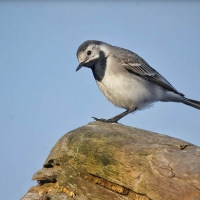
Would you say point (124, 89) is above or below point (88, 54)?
below

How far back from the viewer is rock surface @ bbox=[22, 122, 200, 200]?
6.53m

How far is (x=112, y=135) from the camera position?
7863 mm

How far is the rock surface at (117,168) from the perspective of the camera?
6527 millimetres

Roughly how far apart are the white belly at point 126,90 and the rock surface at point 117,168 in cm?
333

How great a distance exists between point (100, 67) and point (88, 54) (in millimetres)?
640

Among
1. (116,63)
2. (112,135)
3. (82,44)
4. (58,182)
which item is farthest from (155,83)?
(58,182)

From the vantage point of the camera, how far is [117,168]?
23.2 feet

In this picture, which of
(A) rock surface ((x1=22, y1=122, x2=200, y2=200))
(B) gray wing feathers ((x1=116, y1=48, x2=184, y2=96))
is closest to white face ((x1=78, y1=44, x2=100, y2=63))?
(B) gray wing feathers ((x1=116, y1=48, x2=184, y2=96))

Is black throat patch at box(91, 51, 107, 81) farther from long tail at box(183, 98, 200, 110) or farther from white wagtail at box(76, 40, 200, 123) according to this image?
long tail at box(183, 98, 200, 110)

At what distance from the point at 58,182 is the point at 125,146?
137 cm

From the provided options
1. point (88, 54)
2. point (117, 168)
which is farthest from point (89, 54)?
point (117, 168)

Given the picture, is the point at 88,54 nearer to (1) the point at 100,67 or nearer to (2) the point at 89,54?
(2) the point at 89,54

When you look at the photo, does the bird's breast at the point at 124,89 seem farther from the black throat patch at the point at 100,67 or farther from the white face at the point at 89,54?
the white face at the point at 89,54

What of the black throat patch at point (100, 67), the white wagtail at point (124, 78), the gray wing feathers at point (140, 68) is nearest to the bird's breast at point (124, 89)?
the white wagtail at point (124, 78)
